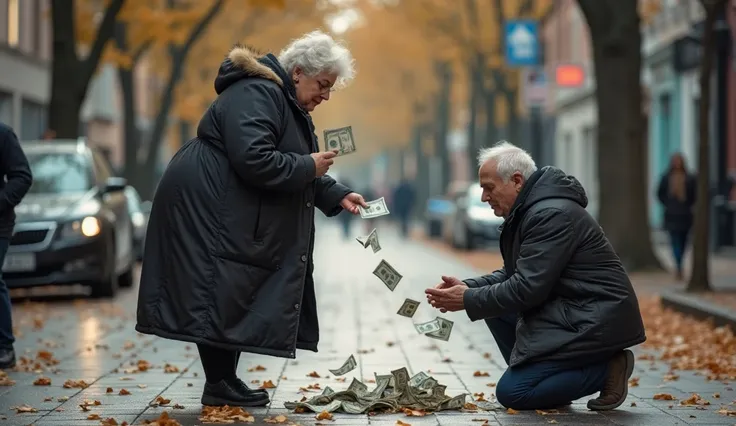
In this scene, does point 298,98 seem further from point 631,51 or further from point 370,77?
point 370,77

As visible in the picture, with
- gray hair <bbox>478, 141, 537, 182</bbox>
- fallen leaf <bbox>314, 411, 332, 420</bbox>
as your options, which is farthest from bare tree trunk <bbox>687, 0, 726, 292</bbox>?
fallen leaf <bbox>314, 411, 332, 420</bbox>

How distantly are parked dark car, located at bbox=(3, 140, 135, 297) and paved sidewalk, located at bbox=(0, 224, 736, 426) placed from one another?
33 centimetres

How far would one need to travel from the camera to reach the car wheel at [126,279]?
18.5 metres

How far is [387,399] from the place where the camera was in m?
7.38

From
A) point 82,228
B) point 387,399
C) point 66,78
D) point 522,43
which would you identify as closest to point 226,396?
point 387,399

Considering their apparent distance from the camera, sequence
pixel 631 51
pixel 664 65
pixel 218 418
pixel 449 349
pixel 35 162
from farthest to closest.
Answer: pixel 664 65
pixel 631 51
pixel 35 162
pixel 449 349
pixel 218 418

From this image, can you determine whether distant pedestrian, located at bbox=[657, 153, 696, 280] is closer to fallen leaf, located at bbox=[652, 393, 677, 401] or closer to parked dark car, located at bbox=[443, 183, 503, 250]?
parked dark car, located at bbox=[443, 183, 503, 250]

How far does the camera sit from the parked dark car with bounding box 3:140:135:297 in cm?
1517

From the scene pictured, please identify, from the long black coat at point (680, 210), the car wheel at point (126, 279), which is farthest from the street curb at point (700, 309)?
the car wheel at point (126, 279)

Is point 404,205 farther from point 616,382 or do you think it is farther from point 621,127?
point 616,382

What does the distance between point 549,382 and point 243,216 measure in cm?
162

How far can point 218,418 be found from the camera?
692cm

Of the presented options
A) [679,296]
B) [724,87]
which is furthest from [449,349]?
[724,87]

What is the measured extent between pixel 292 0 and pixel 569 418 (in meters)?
33.2
